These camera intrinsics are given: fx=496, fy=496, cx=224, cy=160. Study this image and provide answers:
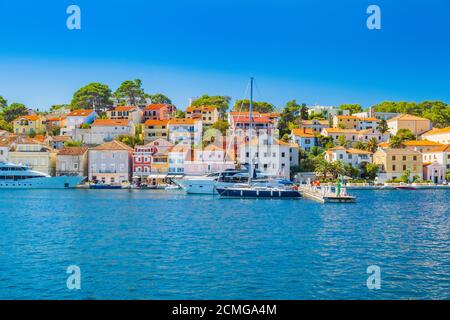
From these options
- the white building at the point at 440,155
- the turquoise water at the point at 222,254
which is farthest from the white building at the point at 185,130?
the turquoise water at the point at 222,254

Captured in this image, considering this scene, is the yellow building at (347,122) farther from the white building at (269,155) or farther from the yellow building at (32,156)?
the yellow building at (32,156)

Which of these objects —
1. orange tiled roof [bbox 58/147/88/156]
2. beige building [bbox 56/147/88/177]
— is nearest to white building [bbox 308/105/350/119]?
orange tiled roof [bbox 58/147/88/156]

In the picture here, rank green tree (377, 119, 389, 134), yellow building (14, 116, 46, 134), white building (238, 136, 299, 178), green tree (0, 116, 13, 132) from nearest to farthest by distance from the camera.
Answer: white building (238, 136, 299, 178)
green tree (377, 119, 389, 134)
yellow building (14, 116, 46, 134)
green tree (0, 116, 13, 132)

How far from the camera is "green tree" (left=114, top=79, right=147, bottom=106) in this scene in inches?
4119

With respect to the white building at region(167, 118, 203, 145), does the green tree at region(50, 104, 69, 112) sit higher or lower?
higher

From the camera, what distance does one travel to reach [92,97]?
99.8 m

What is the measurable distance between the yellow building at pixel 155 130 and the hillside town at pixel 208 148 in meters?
0.17

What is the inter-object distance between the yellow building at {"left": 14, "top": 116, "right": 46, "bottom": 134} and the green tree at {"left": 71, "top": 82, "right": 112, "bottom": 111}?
11606 mm

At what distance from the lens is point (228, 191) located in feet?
155

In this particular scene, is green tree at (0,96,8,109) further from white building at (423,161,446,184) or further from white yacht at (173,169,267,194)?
white building at (423,161,446,184)

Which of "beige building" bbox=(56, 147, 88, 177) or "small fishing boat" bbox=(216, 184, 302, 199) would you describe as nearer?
"small fishing boat" bbox=(216, 184, 302, 199)

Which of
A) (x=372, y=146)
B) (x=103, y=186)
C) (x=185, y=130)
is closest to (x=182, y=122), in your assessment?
(x=185, y=130)
